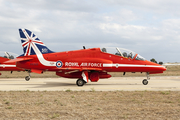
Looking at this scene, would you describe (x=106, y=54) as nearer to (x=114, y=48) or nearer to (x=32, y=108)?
(x=114, y=48)

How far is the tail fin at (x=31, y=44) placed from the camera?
21.1 m

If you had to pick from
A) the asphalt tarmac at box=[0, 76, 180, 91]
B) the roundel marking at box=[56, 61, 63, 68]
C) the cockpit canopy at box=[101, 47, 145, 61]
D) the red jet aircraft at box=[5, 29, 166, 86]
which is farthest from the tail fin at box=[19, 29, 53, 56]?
the cockpit canopy at box=[101, 47, 145, 61]

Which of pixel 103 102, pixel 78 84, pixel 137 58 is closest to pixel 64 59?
pixel 78 84

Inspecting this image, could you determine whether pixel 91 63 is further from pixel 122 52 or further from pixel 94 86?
pixel 122 52

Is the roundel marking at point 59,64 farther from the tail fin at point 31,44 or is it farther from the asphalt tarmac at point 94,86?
the tail fin at point 31,44

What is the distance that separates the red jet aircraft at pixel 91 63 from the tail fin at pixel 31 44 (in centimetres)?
91

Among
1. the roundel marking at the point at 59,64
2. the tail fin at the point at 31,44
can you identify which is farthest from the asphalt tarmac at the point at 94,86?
the tail fin at the point at 31,44

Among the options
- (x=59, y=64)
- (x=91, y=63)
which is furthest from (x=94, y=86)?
(x=59, y=64)

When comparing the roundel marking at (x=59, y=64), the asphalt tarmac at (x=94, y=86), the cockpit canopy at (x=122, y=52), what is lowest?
the asphalt tarmac at (x=94, y=86)

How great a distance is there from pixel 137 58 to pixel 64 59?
6590 mm

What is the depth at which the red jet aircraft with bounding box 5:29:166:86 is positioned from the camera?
19375 mm

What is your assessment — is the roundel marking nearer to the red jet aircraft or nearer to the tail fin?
the red jet aircraft

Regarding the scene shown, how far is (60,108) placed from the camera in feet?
29.9

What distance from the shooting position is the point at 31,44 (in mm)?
21453
